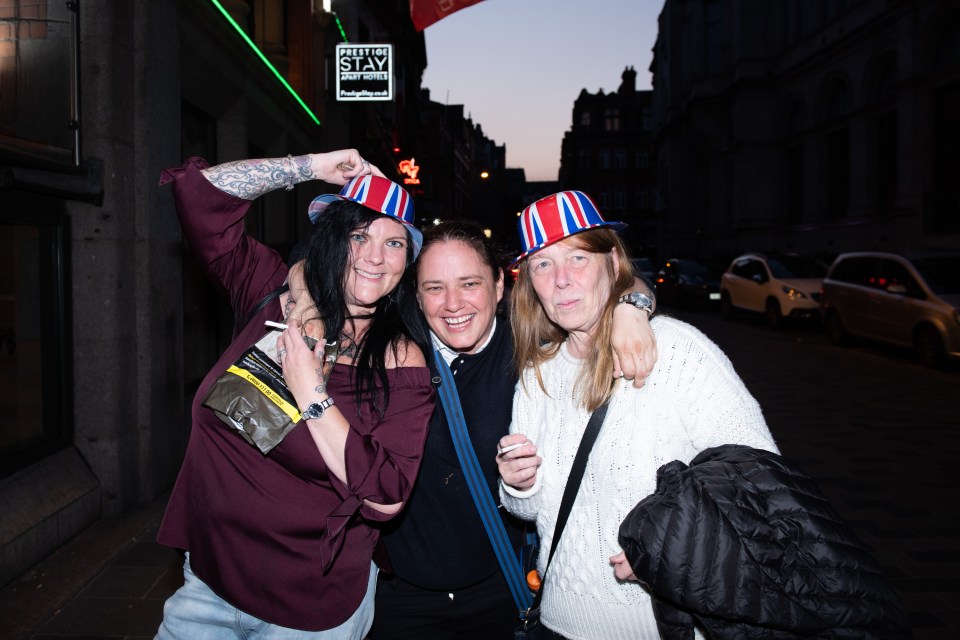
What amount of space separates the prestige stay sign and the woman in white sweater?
11.6 metres

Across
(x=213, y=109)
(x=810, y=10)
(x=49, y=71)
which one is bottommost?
(x=49, y=71)

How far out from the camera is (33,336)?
4.56 meters

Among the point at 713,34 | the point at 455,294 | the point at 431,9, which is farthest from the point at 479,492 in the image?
the point at 713,34

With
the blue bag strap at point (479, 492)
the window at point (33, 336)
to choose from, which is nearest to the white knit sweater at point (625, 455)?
the blue bag strap at point (479, 492)

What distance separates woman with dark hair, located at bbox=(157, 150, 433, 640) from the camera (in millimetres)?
1871

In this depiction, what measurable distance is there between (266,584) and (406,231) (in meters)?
1.22

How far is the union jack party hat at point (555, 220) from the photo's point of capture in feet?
7.37

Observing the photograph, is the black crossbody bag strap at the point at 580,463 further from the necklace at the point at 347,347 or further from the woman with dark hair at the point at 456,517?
the necklace at the point at 347,347

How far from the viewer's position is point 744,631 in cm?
163

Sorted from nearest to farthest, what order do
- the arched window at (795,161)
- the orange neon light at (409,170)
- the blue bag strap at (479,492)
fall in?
1. the blue bag strap at (479,492)
2. the orange neon light at (409,170)
3. the arched window at (795,161)

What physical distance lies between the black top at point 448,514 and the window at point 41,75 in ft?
11.7

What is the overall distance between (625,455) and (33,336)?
4.30 meters

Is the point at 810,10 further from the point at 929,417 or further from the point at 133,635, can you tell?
the point at 133,635

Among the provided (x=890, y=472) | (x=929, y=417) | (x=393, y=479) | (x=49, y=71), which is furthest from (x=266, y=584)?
(x=929, y=417)
